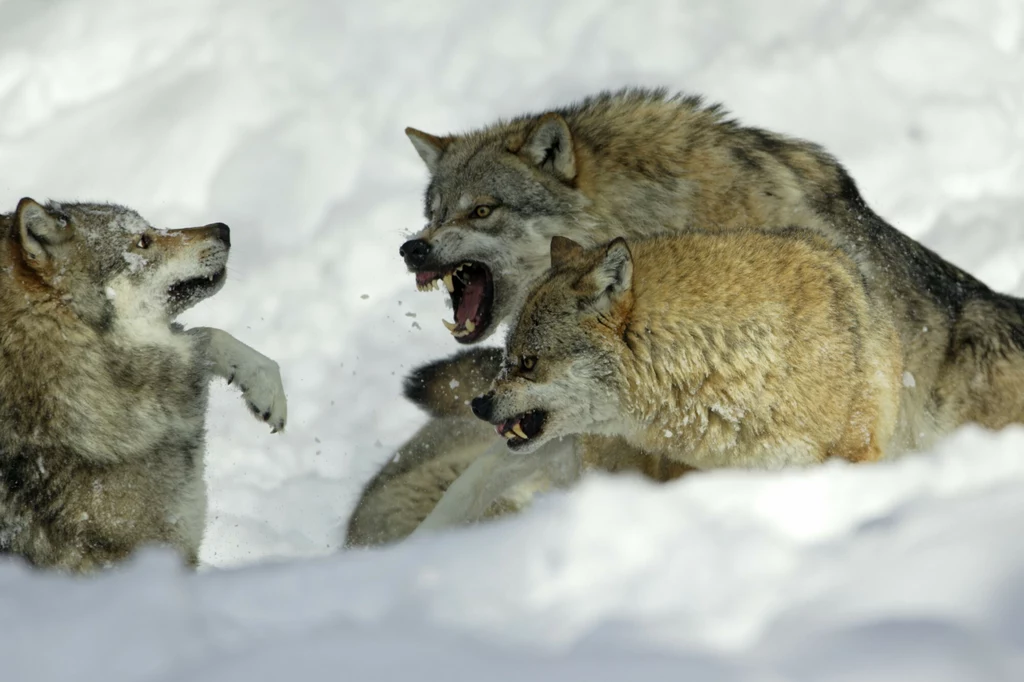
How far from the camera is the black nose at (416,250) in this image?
5.70m

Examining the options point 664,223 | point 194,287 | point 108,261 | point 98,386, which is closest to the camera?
point 98,386

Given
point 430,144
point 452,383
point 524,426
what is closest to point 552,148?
point 430,144

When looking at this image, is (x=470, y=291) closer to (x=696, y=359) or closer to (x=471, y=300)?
(x=471, y=300)

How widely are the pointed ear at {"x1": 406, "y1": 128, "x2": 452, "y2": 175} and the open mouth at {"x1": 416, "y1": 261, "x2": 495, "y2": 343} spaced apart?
2.36ft

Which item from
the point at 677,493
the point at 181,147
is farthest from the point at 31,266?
the point at 181,147

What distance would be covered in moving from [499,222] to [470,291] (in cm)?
42

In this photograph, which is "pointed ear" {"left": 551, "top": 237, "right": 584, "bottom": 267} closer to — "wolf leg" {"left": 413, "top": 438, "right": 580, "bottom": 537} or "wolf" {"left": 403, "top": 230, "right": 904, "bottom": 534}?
"wolf" {"left": 403, "top": 230, "right": 904, "bottom": 534}

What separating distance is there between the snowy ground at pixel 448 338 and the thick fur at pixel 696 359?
2.33ft

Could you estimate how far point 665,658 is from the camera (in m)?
2.24

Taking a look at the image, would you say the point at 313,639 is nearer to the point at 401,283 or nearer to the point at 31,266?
the point at 31,266

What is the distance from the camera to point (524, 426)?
4379 mm

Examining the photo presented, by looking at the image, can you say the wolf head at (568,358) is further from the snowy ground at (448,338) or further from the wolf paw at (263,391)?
the wolf paw at (263,391)

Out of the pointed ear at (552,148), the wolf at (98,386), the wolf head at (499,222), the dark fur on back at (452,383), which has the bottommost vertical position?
the wolf at (98,386)

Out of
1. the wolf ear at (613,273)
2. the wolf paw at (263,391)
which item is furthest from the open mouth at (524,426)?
the wolf paw at (263,391)
